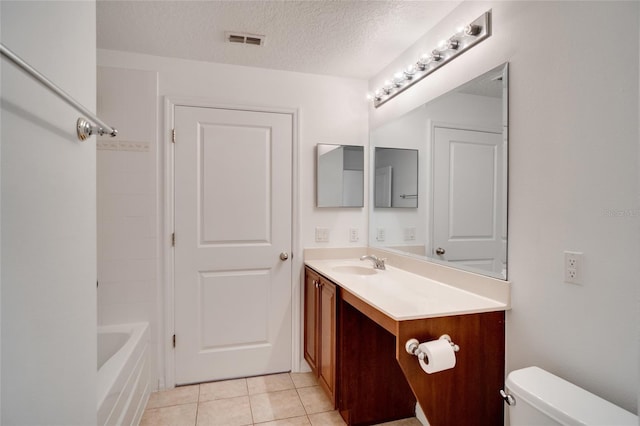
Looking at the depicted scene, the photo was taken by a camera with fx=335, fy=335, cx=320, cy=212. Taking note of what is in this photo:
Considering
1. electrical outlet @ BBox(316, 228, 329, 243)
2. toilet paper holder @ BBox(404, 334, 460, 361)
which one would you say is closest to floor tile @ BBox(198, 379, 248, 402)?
electrical outlet @ BBox(316, 228, 329, 243)

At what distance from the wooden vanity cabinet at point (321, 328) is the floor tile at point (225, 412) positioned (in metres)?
0.49

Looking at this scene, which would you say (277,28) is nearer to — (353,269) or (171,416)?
(353,269)

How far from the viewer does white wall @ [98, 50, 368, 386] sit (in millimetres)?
2299

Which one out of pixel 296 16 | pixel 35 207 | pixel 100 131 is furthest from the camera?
pixel 296 16

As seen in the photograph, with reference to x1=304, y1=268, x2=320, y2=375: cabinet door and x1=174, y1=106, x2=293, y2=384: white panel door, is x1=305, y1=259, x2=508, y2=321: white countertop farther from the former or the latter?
x1=174, y1=106, x2=293, y2=384: white panel door

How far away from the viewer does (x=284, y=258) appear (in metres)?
2.51

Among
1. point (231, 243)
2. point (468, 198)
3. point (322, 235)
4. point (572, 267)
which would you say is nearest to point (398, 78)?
point (468, 198)

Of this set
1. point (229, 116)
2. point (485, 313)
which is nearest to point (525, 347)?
point (485, 313)

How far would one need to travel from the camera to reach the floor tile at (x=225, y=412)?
193cm

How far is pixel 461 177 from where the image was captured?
173 cm

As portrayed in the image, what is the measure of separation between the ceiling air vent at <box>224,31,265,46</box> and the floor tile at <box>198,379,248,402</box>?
2.28 metres

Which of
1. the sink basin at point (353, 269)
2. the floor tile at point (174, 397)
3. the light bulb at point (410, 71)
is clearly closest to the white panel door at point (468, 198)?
the light bulb at point (410, 71)

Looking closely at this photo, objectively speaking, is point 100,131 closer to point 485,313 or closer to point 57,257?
point 57,257

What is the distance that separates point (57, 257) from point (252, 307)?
175 centimetres
